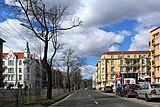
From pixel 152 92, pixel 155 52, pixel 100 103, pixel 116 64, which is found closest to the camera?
pixel 100 103

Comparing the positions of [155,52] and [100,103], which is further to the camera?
[155,52]

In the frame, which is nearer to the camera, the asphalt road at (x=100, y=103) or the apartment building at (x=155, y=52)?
the asphalt road at (x=100, y=103)

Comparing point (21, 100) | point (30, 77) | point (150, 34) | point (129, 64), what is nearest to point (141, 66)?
point (129, 64)

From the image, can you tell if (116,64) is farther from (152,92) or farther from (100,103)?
(100,103)

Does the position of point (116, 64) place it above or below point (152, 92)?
above

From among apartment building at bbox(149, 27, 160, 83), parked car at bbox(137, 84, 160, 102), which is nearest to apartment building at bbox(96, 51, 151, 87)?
apartment building at bbox(149, 27, 160, 83)

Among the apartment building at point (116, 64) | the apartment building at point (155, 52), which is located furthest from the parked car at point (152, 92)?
the apartment building at point (116, 64)

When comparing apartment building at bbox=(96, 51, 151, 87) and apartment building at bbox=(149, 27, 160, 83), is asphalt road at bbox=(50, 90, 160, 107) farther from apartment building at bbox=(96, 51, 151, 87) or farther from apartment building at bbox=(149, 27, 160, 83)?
apartment building at bbox=(96, 51, 151, 87)

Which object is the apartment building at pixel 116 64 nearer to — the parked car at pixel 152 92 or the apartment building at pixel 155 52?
the apartment building at pixel 155 52

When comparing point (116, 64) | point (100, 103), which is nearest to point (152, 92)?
point (100, 103)

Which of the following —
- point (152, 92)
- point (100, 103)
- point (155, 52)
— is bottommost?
point (100, 103)

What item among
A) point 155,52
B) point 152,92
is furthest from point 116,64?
point 152,92

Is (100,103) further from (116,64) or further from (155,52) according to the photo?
(116,64)

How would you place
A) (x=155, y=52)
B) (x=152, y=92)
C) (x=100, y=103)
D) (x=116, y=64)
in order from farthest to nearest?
(x=116, y=64) → (x=155, y=52) → (x=152, y=92) → (x=100, y=103)
